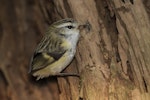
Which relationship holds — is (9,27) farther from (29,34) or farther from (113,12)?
(113,12)

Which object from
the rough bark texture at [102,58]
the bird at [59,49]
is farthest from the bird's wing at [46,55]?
the rough bark texture at [102,58]

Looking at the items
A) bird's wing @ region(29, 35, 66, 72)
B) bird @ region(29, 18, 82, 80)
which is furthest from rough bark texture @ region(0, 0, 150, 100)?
bird's wing @ region(29, 35, 66, 72)

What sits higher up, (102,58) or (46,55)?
(46,55)

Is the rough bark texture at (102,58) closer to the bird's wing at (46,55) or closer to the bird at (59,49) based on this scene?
the bird at (59,49)

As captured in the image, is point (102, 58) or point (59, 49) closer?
point (102, 58)

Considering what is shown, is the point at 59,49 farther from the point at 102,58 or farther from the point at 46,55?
the point at 102,58

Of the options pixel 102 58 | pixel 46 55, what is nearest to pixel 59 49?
pixel 46 55

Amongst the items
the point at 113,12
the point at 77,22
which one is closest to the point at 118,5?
the point at 113,12

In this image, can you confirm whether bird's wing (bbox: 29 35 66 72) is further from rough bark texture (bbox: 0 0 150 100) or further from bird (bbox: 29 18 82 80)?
rough bark texture (bbox: 0 0 150 100)
